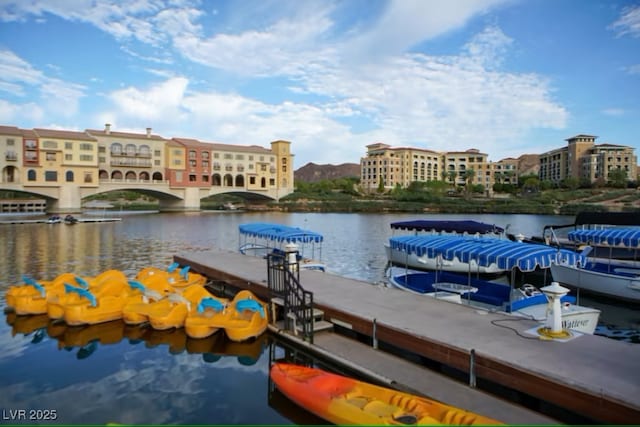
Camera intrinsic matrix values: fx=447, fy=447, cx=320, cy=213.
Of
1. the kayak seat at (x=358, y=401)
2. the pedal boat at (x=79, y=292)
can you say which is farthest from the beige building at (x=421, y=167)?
the kayak seat at (x=358, y=401)

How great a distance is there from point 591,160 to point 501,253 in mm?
144380

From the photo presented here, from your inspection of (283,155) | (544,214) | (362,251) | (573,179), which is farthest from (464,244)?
(573,179)

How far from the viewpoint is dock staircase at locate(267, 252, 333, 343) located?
35.0 feet

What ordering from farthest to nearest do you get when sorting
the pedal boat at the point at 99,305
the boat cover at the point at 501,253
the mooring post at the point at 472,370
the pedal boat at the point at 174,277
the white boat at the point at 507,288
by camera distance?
the pedal boat at the point at 174,277 < the pedal boat at the point at 99,305 < the boat cover at the point at 501,253 < the white boat at the point at 507,288 < the mooring post at the point at 472,370

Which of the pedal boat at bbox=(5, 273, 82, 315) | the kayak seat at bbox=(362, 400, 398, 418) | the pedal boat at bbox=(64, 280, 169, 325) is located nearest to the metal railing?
the kayak seat at bbox=(362, 400, 398, 418)

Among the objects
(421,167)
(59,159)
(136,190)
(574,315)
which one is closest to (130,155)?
(136,190)

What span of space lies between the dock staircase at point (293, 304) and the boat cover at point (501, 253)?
4951 millimetres

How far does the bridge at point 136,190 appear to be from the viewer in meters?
72.2

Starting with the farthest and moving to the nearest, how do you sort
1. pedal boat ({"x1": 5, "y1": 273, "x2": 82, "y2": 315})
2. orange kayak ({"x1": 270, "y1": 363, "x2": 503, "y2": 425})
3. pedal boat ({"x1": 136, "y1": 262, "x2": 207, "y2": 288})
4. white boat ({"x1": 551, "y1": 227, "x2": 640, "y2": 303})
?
white boat ({"x1": 551, "y1": 227, "x2": 640, "y2": 303}) < pedal boat ({"x1": 136, "y1": 262, "x2": 207, "y2": 288}) < pedal boat ({"x1": 5, "y1": 273, "x2": 82, "y2": 315}) < orange kayak ({"x1": 270, "y1": 363, "x2": 503, "y2": 425})

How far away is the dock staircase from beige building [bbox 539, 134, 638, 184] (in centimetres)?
13225

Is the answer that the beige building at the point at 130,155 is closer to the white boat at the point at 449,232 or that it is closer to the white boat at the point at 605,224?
the white boat at the point at 449,232

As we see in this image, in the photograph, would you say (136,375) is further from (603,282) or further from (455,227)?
(455,227)

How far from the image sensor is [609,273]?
1927 centimetres

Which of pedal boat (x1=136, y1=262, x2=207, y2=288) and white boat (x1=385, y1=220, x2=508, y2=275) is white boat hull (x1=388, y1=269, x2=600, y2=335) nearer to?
white boat (x1=385, y1=220, x2=508, y2=275)
